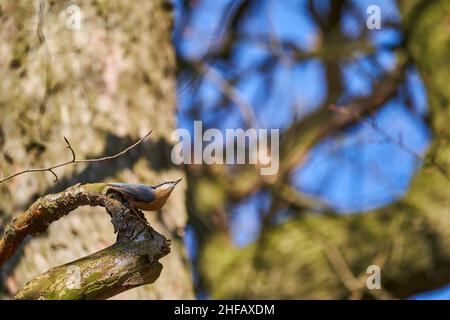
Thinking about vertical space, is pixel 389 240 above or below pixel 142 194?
below

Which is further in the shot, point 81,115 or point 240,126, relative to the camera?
point 240,126

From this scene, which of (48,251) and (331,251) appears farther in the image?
(331,251)

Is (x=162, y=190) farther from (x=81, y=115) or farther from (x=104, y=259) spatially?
(x=81, y=115)

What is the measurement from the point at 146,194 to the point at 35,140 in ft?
2.46

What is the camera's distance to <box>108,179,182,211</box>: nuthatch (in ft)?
4.30

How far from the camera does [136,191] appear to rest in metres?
1.32

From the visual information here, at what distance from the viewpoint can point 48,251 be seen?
1914mm

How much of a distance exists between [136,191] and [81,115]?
2.55ft

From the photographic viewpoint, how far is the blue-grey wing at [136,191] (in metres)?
1.31

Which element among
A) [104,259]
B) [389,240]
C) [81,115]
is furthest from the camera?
[389,240]

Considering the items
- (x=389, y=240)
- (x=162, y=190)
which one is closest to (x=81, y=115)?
(x=162, y=190)
